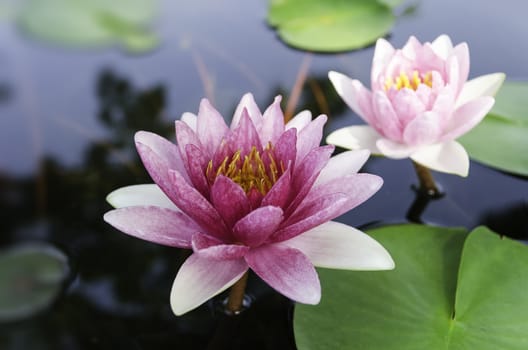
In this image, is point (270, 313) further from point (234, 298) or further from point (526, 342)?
point (526, 342)

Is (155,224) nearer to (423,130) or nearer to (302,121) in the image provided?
(302,121)

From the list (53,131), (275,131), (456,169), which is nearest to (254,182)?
(275,131)

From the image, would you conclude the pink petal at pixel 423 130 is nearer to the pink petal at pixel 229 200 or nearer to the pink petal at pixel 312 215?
the pink petal at pixel 312 215

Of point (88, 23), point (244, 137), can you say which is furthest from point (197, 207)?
point (88, 23)

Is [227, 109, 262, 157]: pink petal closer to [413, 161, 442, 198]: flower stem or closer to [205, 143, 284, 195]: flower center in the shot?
[205, 143, 284, 195]: flower center

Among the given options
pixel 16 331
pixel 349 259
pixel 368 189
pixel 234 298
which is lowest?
pixel 16 331

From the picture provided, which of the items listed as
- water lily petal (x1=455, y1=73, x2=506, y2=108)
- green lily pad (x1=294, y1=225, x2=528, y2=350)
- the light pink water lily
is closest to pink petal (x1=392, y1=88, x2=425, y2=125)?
the light pink water lily
